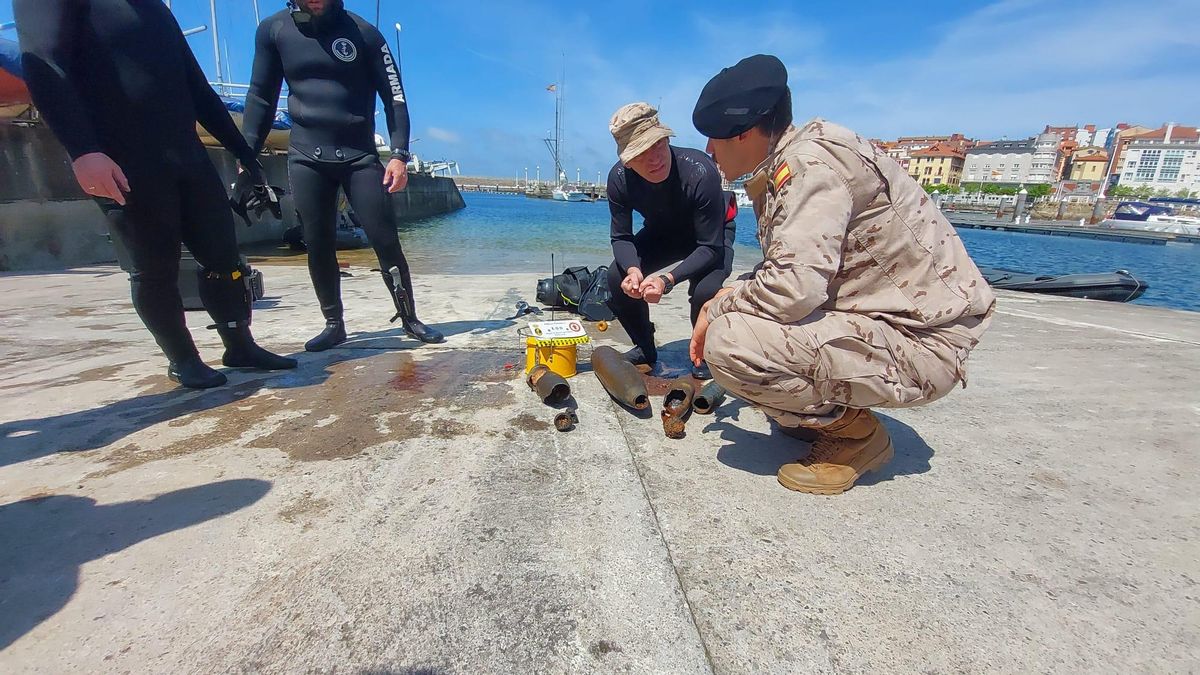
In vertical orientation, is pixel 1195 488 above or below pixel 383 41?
below

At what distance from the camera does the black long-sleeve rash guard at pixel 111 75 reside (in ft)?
6.86

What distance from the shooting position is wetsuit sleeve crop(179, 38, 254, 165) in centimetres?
276

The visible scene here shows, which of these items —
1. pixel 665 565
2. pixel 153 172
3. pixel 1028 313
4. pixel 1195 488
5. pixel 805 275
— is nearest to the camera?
pixel 665 565

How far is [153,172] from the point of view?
246cm

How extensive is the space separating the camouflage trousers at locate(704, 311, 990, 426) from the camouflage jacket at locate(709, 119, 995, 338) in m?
0.05

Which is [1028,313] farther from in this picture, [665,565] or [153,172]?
[153,172]

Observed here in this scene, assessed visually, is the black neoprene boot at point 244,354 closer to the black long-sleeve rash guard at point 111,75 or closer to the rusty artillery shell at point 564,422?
the black long-sleeve rash guard at point 111,75

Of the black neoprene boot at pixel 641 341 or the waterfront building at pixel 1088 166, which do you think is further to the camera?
the waterfront building at pixel 1088 166

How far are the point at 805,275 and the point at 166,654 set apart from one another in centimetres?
186

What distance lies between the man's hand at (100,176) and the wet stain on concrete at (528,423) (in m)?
2.00

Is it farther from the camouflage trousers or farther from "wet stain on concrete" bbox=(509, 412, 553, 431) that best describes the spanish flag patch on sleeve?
"wet stain on concrete" bbox=(509, 412, 553, 431)

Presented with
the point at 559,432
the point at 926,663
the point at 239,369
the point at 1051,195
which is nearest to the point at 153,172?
the point at 239,369

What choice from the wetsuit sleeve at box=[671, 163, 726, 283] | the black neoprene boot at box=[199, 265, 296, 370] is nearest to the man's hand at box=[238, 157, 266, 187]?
the black neoprene boot at box=[199, 265, 296, 370]

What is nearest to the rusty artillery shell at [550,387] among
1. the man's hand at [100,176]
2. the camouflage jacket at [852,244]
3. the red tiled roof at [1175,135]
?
the camouflage jacket at [852,244]
